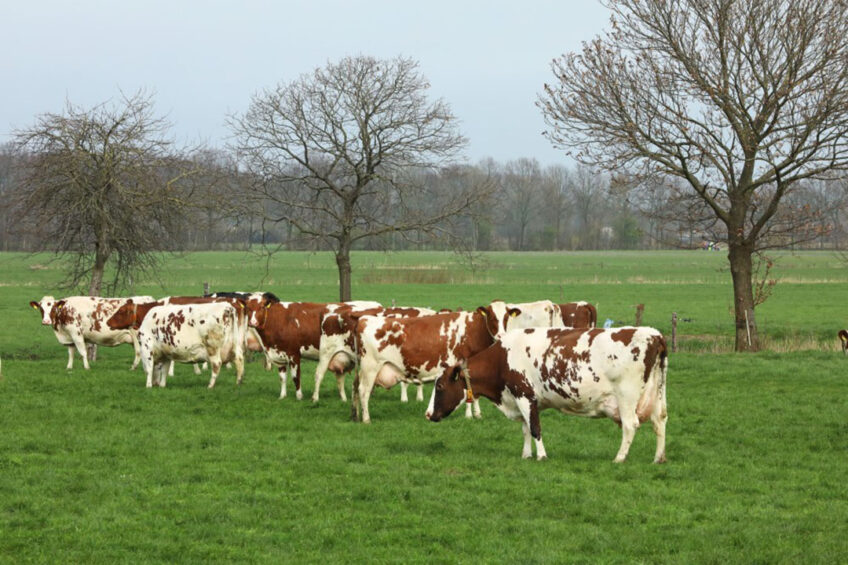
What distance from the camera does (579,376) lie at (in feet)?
38.3

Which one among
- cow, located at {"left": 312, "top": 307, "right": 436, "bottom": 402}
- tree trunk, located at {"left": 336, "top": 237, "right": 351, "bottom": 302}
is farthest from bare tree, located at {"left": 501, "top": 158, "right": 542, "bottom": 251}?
cow, located at {"left": 312, "top": 307, "right": 436, "bottom": 402}

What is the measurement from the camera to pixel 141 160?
24.6 m

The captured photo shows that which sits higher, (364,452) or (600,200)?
(600,200)

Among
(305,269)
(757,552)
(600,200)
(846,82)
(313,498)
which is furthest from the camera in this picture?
(600,200)

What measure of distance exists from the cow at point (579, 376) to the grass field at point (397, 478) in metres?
0.65

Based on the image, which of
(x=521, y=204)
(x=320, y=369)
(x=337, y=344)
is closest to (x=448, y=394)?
(x=337, y=344)

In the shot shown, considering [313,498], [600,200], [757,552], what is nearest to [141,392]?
[313,498]

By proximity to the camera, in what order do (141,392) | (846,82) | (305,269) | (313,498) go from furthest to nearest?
(305,269) → (846,82) → (141,392) → (313,498)

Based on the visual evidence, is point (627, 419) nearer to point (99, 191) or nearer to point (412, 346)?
point (412, 346)

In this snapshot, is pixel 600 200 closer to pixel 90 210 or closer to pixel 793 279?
pixel 793 279

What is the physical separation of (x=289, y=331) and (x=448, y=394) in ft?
19.8

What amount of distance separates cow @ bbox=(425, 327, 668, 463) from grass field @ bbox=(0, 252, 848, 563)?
65cm

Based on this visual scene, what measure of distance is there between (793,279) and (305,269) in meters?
39.2

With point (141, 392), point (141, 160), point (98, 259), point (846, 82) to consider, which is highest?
point (846, 82)
